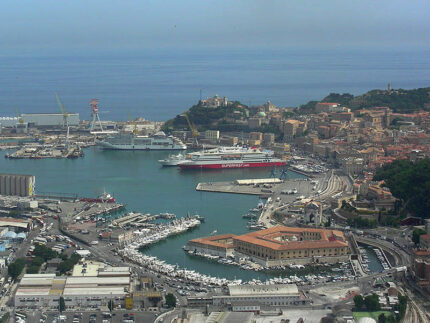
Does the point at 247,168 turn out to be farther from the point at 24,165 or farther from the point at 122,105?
the point at 122,105

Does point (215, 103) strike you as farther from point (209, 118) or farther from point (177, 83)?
point (177, 83)

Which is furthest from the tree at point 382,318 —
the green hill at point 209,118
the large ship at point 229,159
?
the green hill at point 209,118

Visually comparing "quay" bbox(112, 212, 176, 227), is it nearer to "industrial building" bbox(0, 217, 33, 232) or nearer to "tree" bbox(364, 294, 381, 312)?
"industrial building" bbox(0, 217, 33, 232)

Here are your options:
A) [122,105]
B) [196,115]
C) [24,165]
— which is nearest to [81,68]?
[122,105]

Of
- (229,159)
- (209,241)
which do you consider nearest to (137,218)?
(209,241)

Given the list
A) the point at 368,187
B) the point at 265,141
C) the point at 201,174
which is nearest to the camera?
the point at 368,187

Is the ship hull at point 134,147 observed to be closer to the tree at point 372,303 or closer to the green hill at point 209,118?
the green hill at point 209,118
